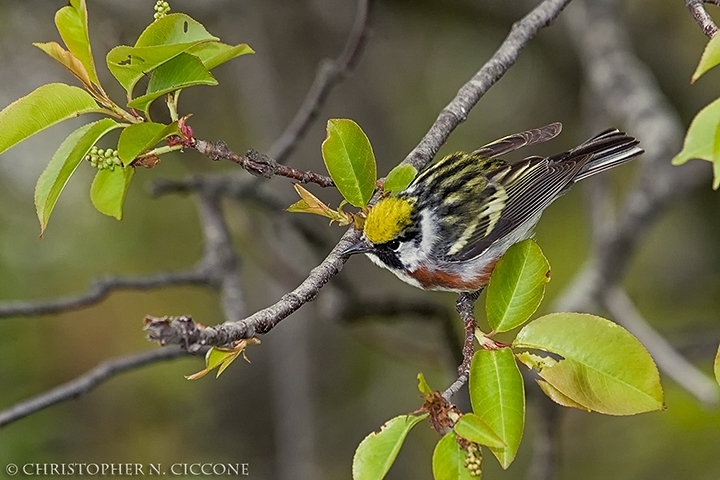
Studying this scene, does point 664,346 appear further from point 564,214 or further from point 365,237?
point 564,214

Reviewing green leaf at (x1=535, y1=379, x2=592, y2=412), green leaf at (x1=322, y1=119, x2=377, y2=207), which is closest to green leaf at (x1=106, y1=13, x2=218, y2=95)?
green leaf at (x1=322, y1=119, x2=377, y2=207)

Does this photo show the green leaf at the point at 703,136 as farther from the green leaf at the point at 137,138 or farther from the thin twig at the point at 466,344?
the green leaf at the point at 137,138

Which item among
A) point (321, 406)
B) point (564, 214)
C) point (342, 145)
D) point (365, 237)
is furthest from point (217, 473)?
point (564, 214)

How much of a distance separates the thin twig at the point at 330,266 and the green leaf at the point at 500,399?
41 cm

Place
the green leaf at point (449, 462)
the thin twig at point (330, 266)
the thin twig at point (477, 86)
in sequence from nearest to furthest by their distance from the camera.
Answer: the thin twig at point (330, 266), the green leaf at point (449, 462), the thin twig at point (477, 86)

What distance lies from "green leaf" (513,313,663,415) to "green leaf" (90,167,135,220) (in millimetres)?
1097

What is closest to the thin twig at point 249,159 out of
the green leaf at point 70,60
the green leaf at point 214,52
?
the green leaf at point 214,52

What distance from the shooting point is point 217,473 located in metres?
4.57

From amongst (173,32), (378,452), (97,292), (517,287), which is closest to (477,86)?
(517,287)

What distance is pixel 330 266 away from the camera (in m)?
1.84

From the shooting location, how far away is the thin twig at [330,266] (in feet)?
4.16

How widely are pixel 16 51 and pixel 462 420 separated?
188 inches

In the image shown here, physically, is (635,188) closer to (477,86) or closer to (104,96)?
(477,86)

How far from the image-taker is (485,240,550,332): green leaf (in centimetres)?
193
